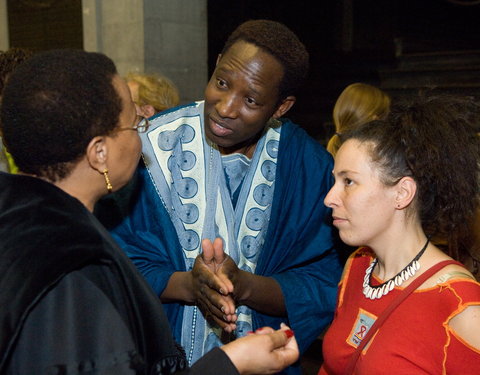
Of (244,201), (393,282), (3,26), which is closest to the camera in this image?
(393,282)

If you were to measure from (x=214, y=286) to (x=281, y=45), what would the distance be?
873 millimetres

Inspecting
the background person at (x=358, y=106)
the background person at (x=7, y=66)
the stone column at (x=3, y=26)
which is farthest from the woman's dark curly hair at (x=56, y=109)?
the stone column at (x=3, y=26)

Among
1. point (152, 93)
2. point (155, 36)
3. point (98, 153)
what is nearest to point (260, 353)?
point (98, 153)

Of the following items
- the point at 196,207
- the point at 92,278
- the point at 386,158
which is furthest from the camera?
the point at 196,207

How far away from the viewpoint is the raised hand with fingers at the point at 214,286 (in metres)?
1.70

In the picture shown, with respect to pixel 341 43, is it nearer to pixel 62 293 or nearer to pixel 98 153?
pixel 98 153

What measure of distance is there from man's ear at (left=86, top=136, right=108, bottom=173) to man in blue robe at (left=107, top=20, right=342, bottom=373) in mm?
689

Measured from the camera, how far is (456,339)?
151 centimetres

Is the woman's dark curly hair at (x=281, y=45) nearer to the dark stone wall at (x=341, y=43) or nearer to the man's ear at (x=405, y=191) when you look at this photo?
the man's ear at (x=405, y=191)

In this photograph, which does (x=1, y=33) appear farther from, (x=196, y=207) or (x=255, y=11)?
(x=196, y=207)

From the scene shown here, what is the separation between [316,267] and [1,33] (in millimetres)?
6314

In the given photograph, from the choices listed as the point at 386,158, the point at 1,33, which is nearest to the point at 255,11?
the point at 1,33

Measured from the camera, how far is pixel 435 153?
1.61 metres

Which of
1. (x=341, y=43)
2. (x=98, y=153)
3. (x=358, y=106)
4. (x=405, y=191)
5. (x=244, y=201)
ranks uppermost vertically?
(x=98, y=153)
